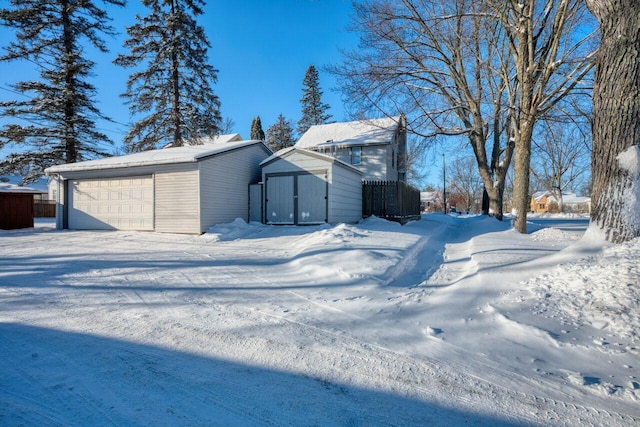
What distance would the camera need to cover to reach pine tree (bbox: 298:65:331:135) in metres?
38.7

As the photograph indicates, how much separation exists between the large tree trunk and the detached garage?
10.4 meters

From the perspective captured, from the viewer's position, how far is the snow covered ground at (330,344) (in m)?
2.07

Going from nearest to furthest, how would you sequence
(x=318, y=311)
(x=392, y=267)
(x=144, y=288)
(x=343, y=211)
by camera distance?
1. (x=318, y=311)
2. (x=144, y=288)
3. (x=392, y=267)
4. (x=343, y=211)

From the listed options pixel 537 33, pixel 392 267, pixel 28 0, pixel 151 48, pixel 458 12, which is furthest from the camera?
pixel 151 48

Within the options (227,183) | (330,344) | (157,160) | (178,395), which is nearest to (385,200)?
(227,183)

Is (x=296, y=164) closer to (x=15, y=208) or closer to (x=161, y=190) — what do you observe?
(x=161, y=190)

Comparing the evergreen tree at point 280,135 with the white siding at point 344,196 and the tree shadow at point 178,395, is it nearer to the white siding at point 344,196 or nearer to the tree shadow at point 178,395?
the white siding at point 344,196

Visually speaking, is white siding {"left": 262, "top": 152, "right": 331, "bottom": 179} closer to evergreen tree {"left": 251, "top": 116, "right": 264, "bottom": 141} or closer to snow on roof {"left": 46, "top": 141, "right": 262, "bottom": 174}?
snow on roof {"left": 46, "top": 141, "right": 262, "bottom": 174}

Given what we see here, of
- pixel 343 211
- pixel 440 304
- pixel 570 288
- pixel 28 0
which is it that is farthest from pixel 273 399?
pixel 28 0

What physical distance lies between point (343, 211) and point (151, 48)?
1594cm

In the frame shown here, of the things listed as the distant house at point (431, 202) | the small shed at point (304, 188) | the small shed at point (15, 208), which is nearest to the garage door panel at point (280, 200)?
the small shed at point (304, 188)

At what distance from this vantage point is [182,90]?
19750 mm

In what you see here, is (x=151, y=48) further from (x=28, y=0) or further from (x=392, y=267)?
(x=392, y=267)

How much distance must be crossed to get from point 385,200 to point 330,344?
12.9 m
